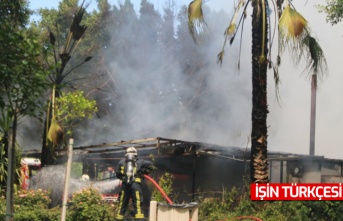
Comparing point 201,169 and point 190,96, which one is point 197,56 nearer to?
point 190,96

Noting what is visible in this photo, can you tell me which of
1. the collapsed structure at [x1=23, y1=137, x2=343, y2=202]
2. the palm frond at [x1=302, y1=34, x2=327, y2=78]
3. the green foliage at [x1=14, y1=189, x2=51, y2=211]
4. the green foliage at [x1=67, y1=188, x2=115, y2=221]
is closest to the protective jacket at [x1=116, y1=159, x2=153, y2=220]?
the green foliage at [x1=67, y1=188, x2=115, y2=221]

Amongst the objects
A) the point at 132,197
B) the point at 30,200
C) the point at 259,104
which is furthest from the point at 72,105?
the point at 132,197

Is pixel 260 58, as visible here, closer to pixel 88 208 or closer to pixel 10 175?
pixel 88 208

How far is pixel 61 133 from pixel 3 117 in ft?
15.6

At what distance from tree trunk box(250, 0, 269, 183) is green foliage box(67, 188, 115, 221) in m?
3.10

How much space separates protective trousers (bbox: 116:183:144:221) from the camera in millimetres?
9883

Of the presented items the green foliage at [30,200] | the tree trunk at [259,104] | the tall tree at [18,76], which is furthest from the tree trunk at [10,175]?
the tree trunk at [259,104]

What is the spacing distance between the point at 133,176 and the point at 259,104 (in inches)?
141

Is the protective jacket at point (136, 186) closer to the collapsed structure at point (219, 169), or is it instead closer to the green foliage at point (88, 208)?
the green foliage at point (88, 208)

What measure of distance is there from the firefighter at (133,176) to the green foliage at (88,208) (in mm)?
1640

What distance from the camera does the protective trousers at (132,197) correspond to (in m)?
→ 9.88

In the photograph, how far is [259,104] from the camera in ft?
39.6

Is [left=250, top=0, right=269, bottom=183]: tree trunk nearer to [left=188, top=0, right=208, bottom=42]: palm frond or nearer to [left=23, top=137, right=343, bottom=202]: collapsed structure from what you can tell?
[left=188, top=0, right=208, bottom=42]: palm frond

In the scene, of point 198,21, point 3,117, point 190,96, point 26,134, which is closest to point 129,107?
point 190,96
